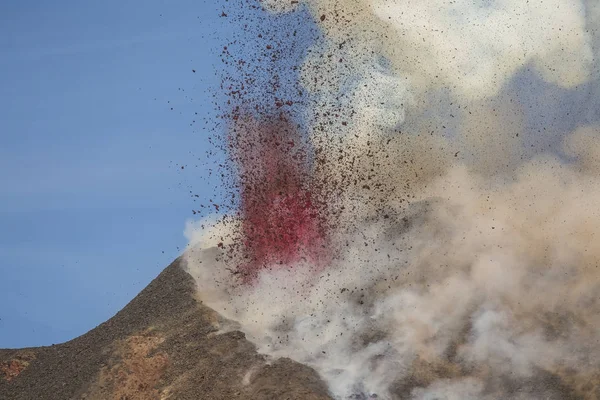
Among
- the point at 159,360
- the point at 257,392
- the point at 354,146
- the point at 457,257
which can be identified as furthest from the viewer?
the point at 354,146

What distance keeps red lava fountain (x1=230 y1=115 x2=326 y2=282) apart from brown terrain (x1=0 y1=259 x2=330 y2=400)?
294cm

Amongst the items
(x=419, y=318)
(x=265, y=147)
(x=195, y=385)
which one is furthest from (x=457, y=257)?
(x=195, y=385)

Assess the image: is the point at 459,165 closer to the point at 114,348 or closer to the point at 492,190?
the point at 492,190

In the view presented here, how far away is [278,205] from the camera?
31.3 m

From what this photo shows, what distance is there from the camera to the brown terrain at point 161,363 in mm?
24906

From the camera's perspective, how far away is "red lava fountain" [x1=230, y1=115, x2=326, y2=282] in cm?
3081

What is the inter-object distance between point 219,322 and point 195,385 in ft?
10.2

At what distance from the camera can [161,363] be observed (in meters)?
26.7

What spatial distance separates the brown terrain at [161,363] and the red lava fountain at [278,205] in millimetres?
2943

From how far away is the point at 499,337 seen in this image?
2584 centimetres

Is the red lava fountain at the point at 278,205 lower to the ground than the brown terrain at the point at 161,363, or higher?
higher

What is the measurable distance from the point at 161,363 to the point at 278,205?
758 centimetres

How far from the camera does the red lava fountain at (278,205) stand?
30812 millimetres

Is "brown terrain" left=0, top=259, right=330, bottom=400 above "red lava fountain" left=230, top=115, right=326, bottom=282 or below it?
below
